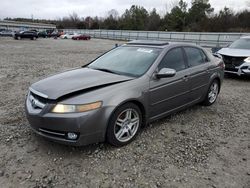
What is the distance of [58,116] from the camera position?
2.91m

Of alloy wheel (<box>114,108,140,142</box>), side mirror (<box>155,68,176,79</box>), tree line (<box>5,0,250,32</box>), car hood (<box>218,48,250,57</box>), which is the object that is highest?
tree line (<box>5,0,250,32</box>)

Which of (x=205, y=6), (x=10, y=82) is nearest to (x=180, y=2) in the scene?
(x=205, y=6)

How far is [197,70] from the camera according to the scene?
A: 4.61 meters

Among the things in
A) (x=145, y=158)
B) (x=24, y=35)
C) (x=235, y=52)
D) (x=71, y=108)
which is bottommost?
(x=145, y=158)

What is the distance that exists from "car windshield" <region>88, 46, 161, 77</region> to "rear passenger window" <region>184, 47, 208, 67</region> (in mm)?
866

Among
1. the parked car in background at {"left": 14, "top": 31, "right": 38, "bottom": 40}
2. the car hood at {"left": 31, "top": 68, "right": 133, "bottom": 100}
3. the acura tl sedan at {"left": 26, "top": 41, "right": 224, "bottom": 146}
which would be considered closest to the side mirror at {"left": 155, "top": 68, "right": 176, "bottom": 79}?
the acura tl sedan at {"left": 26, "top": 41, "right": 224, "bottom": 146}

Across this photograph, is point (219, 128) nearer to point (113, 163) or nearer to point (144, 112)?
point (144, 112)

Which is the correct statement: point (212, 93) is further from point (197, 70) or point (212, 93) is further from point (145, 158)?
point (145, 158)

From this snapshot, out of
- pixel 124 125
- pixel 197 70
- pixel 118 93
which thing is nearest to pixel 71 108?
pixel 118 93

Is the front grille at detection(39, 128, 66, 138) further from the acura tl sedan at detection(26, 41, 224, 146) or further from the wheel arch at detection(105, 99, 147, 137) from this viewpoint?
the wheel arch at detection(105, 99, 147, 137)

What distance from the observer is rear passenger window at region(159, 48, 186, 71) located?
397 cm

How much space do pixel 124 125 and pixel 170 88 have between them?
1127mm

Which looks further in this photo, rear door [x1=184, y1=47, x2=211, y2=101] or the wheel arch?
rear door [x1=184, y1=47, x2=211, y2=101]

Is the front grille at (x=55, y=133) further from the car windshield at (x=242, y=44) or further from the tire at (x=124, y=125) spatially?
the car windshield at (x=242, y=44)
